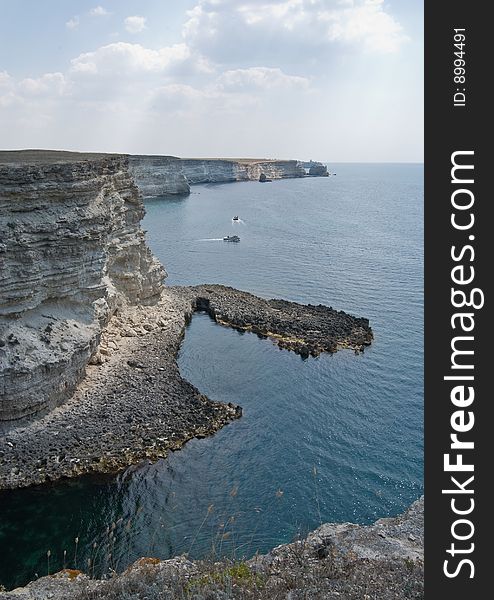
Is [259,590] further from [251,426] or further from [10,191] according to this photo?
[10,191]

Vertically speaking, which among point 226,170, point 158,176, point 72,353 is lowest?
point 72,353

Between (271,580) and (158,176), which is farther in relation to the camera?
(158,176)

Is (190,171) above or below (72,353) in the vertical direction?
above

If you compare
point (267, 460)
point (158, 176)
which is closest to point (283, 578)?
point (267, 460)

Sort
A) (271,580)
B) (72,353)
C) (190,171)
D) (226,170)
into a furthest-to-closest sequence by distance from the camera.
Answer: (226,170) → (190,171) → (72,353) → (271,580)

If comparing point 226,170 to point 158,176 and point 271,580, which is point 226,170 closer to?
point 158,176

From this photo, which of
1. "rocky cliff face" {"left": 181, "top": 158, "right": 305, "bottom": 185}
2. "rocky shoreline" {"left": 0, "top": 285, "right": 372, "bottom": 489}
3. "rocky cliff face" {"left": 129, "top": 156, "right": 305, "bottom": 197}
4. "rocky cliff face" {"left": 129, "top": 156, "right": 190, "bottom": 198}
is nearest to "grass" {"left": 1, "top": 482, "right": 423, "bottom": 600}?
"rocky shoreline" {"left": 0, "top": 285, "right": 372, "bottom": 489}

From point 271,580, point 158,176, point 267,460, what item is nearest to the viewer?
point 271,580
